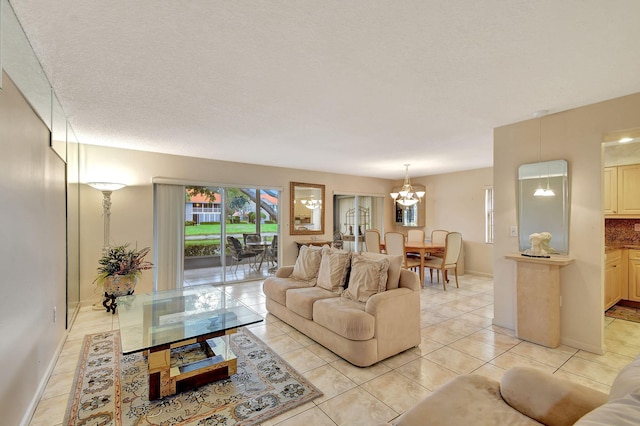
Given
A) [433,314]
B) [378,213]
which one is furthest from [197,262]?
[378,213]

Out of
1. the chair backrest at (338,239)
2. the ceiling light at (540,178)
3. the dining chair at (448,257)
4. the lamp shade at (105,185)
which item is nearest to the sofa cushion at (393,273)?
the ceiling light at (540,178)

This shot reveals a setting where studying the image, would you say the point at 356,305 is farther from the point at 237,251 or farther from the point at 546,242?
the point at 237,251

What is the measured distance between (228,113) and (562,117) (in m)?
3.54

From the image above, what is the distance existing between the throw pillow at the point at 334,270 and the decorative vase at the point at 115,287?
2.63m

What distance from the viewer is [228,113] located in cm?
308

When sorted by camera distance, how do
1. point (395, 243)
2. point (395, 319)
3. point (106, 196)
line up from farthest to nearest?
point (395, 243)
point (106, 196)
point (395, 319)

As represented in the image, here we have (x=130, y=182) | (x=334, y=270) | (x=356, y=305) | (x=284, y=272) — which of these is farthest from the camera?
(x=130, y=182)

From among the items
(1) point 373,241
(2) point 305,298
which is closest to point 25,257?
(2) point 305,298

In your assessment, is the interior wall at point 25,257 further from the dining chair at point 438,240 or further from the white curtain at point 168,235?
the dining chair at point 438,240

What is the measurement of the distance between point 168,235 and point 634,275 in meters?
7.28

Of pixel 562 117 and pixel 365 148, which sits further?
pixel 365 148

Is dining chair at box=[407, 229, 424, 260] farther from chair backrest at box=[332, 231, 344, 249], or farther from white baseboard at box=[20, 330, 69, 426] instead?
white baseboard at box=[20, 330, 69, 426]

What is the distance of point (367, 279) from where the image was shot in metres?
2.95

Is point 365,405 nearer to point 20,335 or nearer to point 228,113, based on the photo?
point 20,335
